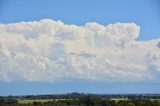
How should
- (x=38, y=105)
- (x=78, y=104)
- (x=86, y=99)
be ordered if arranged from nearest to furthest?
1. (x=38, y=105)
2. (x=78, y=104)
3. (x=86, y=99)

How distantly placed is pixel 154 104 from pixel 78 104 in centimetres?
1975

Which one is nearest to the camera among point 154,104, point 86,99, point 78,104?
point 154,104

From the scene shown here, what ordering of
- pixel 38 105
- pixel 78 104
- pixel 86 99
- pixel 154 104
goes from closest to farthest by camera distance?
pixel 154 104, pixel 38 105, pixel 78 104, pixel 86 99

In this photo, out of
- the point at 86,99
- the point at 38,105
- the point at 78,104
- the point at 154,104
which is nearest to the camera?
the point at 154,104

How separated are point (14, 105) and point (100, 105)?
18.5 m

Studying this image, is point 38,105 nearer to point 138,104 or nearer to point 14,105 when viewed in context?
point 14,105

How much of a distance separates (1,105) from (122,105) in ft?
76.4

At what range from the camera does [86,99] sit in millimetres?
110188

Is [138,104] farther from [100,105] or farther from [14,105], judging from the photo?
[14,105]

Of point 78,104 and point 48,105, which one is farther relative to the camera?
point 78,104

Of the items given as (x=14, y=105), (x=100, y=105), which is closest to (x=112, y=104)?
(x=100, y=105)

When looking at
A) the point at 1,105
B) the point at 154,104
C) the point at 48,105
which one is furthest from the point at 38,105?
the point at 154,104

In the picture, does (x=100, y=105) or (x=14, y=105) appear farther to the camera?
(x=100, y=105)

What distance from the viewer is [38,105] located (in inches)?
3711
